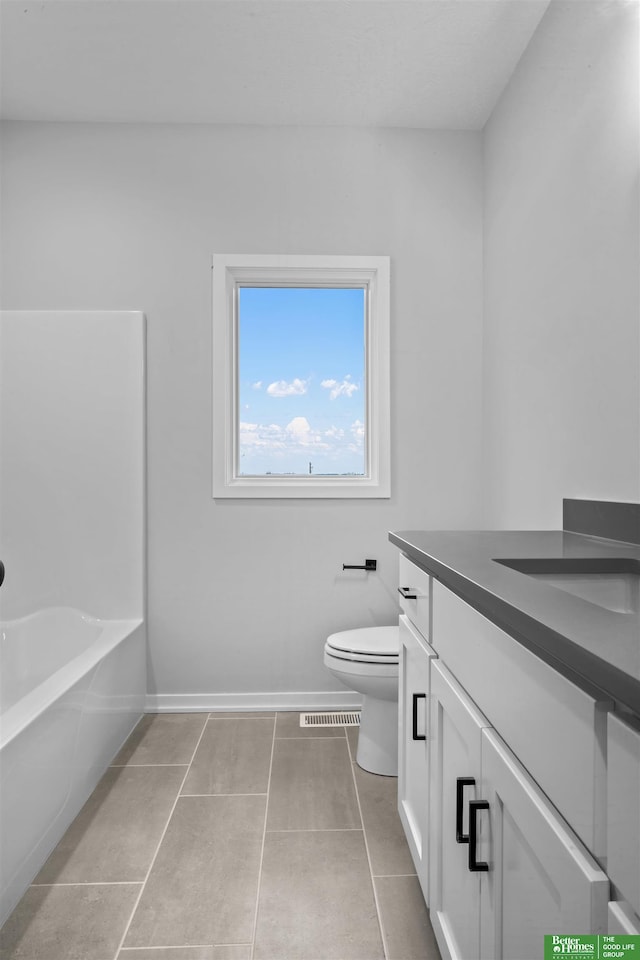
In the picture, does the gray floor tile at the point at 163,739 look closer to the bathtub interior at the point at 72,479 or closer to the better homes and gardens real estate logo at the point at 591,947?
the bathtub interior at the point at 72,479

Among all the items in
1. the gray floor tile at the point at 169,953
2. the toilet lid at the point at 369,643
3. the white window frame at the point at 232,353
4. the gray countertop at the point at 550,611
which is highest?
the white window frame at the point at 232,353

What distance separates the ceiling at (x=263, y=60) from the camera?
6.69ft

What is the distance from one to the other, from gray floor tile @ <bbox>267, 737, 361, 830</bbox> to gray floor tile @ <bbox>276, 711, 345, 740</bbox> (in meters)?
0.05

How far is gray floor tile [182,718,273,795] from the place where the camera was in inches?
80.4

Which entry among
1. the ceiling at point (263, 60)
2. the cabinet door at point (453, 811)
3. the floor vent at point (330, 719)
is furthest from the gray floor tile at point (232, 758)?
the ceiling at point (263, 60)

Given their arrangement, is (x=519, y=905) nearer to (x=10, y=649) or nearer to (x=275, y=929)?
(x=275, y=929)

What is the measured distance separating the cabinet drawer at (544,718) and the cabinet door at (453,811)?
0.21 ft

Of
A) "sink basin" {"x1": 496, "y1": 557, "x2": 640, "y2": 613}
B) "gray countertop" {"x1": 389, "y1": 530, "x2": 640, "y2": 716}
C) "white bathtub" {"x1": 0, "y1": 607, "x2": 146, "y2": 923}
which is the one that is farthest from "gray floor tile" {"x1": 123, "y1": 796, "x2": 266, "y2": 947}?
"sink basin" {"x1": 496, "y1": 557, "x2": 640, "y2": 613}

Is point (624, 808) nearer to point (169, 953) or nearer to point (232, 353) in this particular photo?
point (169, 953)

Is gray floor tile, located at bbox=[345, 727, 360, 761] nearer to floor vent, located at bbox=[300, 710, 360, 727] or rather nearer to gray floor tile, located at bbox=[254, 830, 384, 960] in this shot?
floor vent, located at bbox=[300, 710, 360, 727]

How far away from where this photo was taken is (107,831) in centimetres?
177

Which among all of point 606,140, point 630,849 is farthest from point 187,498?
point 630,849

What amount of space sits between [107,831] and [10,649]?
3.36 ft

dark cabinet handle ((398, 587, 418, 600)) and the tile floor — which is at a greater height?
dark cabinet handle ((398, 587, 418, 600))
